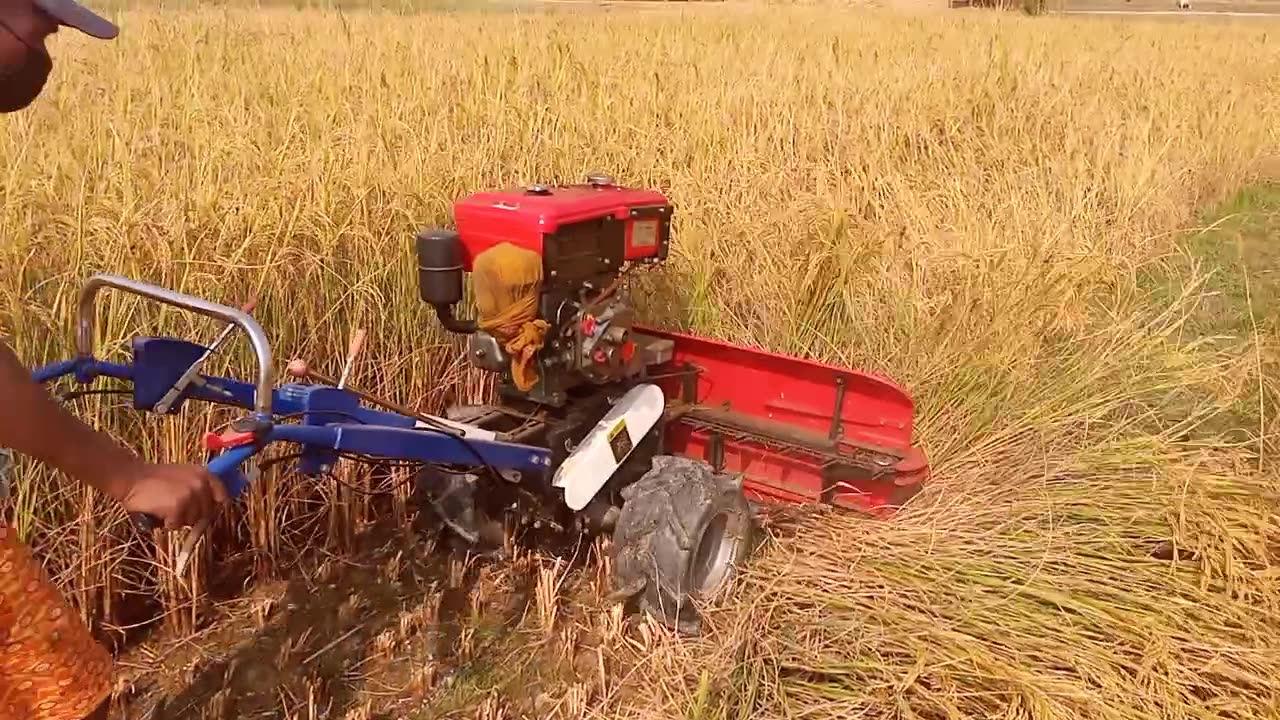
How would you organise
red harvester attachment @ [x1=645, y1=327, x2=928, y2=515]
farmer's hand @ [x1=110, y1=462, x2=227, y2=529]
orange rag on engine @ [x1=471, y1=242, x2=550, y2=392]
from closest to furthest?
farmer's hand @ [x1=110, y1=462, x2=227, y2=529], orange rag on engine @ [x1=471, y1=242, x2=550, y2=392], red harvester attachment @ [x1=645, y1=327, x2=928, y2=515]

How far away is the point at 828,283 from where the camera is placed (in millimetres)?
3908

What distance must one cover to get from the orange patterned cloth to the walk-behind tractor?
585 mm

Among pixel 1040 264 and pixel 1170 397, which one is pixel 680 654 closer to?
pixel 1170 397

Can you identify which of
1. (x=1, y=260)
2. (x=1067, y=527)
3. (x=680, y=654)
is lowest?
(x=680, y=654)

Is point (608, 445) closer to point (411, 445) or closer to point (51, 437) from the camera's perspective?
point (411, 445)

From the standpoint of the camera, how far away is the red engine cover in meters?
2.59

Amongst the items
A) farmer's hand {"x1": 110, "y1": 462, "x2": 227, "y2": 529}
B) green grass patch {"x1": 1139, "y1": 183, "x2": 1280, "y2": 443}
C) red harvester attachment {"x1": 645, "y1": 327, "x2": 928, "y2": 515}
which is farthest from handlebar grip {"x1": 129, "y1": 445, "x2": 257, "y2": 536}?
green grass patch {"x1": 1139, "y1": 183, "x2": 1280, "y2": 443}

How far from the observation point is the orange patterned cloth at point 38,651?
1.43 meters

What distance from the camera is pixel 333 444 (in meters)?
2.11

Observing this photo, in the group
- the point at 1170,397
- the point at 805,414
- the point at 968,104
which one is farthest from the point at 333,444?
the point at 968,104

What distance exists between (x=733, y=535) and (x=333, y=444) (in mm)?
1217

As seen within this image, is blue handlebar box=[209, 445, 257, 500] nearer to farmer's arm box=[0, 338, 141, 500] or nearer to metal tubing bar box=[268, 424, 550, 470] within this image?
metal tubing bar box=[268, 424, 550, 470]

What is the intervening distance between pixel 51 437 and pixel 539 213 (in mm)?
1443

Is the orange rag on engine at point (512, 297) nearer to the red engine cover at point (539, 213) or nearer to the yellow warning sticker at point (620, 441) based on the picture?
the red engine cover at point (539, 213)
